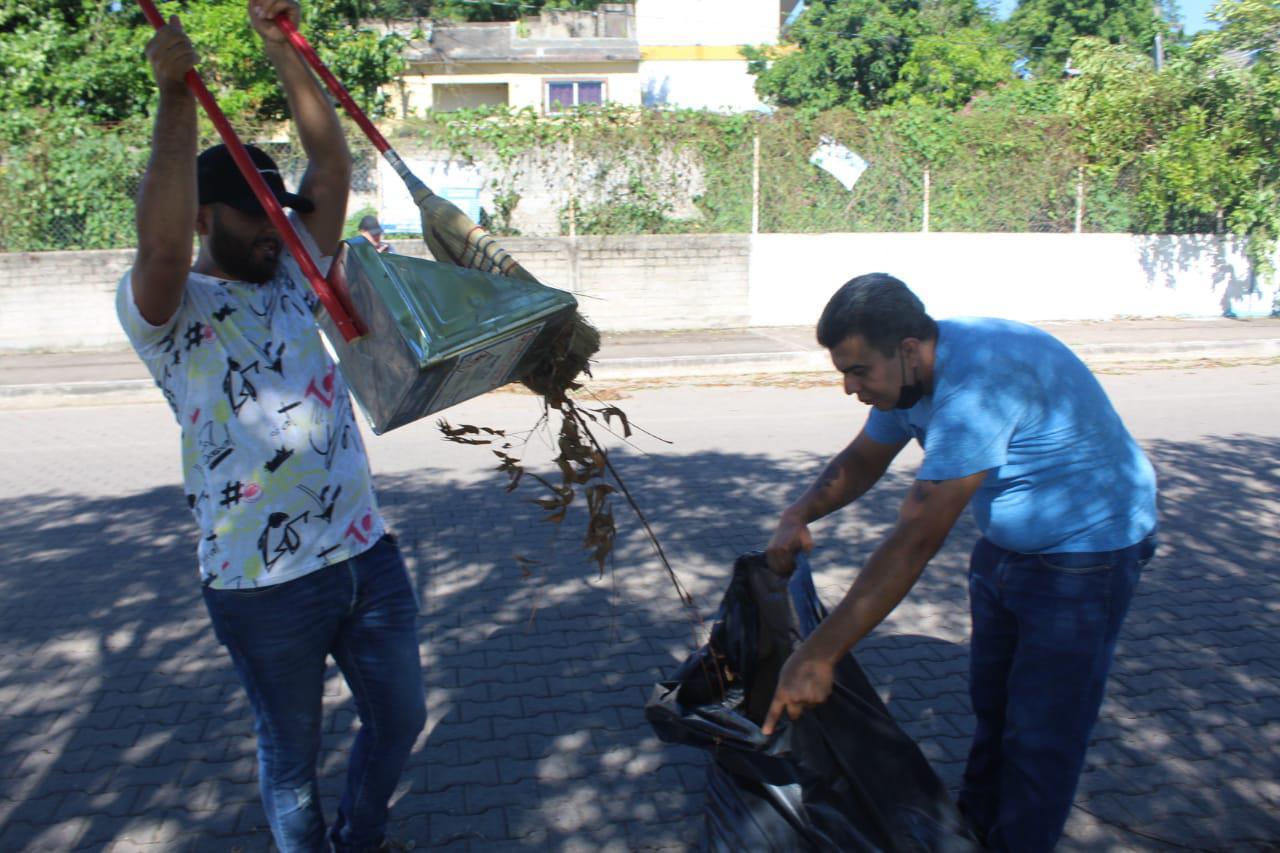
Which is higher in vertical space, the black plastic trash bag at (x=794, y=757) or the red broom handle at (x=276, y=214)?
the red broom handle at (x=276, y=214)

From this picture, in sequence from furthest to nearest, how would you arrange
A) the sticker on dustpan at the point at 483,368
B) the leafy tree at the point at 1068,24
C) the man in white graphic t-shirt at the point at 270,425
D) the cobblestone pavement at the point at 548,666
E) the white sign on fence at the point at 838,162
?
the leafy tree at the point at 1068,24, the white sign on fence at the point at 838,162, the cobblestone pavement at the point at 548,666, the man in white graphic t-shirt at the point at 270,425, the sticker on dustpan at the point at 483,368

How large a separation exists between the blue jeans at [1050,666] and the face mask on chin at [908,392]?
52 cm

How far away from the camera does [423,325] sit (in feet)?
6.66

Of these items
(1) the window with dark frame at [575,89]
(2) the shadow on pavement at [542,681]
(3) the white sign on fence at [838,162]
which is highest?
(1) the window with dark frame at [575,89]

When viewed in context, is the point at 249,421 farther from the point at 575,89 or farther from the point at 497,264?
the point at 575,89

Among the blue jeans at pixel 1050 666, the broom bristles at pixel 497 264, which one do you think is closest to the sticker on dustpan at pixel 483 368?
the broom bristles at pixel 497 264

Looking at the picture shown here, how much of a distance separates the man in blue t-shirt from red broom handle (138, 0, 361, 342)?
1.05 meters

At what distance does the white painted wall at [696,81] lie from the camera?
39781 mm

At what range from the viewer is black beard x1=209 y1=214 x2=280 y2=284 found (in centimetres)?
237

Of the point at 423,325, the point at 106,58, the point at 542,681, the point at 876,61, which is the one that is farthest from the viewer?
the point at 876,61

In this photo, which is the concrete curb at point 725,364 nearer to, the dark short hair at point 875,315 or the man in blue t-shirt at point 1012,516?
the man in blue t-shirt at point 1012,516

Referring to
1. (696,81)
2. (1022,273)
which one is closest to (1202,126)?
(1022,273)

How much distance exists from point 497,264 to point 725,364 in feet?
34.0

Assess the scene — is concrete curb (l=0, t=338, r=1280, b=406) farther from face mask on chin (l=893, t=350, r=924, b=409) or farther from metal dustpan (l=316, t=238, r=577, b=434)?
metal dustpan (l=316, t=238, r=577, b=434)
